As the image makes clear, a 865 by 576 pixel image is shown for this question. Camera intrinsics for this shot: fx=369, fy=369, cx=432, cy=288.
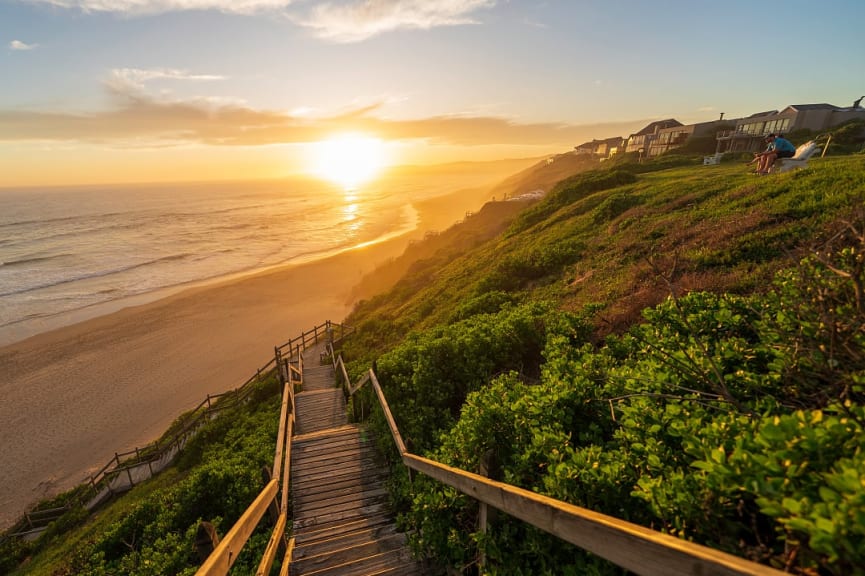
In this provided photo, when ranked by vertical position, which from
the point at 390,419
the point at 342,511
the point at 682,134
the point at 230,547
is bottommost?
the point at 342,511

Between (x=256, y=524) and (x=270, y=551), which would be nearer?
(x=256, y=524)

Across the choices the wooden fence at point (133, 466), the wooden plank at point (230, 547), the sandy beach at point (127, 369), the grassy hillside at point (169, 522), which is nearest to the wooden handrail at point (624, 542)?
the wooden plank at point (230, 547)

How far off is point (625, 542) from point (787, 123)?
58424mm

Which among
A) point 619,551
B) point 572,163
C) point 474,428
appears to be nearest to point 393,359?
point 474,428

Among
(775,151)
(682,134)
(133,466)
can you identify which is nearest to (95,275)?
(133,466)

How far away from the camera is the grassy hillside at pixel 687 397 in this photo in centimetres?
180

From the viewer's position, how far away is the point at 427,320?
49.4 feet

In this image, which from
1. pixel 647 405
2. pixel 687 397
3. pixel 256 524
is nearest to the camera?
pixel 687 397

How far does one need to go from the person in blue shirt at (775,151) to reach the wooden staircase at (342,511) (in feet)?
63.5

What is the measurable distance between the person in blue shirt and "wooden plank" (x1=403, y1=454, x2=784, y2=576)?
1971cm

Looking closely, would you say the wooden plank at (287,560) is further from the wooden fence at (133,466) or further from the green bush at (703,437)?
the wooden fence at (133,466)

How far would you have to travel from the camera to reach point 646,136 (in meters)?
59.1

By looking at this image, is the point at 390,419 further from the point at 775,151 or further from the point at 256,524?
the point at 775,151

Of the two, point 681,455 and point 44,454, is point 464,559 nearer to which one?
point 681,455
